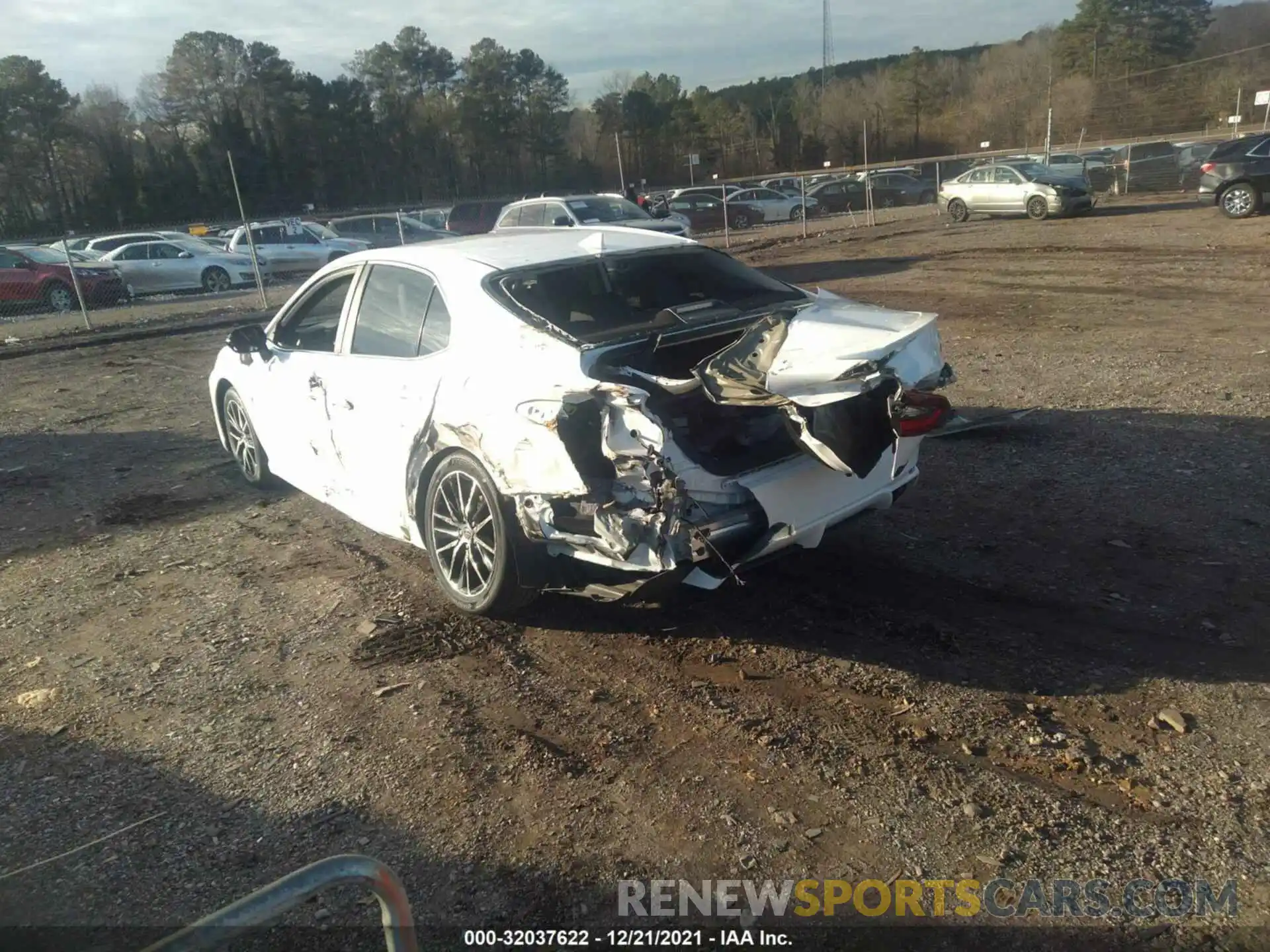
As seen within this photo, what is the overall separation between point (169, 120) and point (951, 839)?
213ft

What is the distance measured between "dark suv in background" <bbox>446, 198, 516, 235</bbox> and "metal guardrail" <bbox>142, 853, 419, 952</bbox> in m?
26.9

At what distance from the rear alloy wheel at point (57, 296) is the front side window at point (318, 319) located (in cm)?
1770

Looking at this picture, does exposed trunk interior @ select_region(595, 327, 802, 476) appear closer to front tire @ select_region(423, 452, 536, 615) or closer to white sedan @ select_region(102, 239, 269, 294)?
front tire @ select_region(423, 452, 536, 615)

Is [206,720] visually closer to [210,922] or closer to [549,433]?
[549,433]

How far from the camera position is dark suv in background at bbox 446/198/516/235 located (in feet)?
91.3

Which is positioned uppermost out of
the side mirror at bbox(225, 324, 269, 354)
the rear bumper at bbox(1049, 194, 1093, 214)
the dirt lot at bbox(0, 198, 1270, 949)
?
the side mirror at bbox(225, 324, 269, 354)

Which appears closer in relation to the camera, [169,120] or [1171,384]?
[1171,384]

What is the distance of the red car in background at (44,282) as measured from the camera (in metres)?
20.3

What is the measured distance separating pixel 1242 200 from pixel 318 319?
67.0 feet

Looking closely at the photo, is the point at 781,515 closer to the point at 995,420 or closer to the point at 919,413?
the point at 919,413

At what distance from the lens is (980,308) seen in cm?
1277

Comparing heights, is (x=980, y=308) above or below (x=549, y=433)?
below

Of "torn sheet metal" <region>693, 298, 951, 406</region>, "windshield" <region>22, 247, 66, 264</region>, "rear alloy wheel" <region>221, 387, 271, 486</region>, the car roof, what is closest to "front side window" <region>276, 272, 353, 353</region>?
Result: the car roof

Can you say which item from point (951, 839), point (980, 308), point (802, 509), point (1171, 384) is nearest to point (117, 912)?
point (951, 839)
